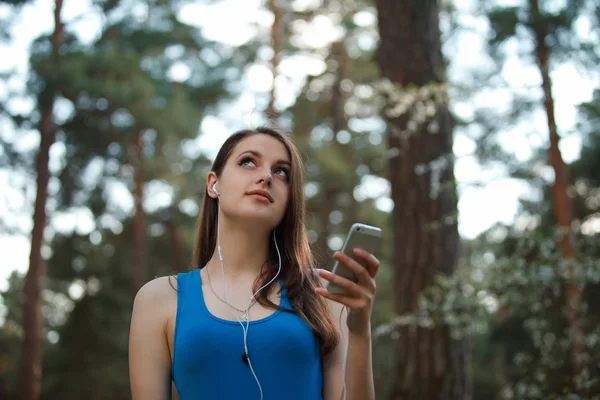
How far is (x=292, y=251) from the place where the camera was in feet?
7.43

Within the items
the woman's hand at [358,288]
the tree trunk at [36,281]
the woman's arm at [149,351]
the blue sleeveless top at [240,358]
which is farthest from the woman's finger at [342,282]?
the tree trunk at [36,281]

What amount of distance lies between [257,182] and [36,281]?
9.87 meters

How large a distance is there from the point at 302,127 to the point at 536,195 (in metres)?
5.79

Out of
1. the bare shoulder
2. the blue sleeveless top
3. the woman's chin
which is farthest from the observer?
the woman's chin

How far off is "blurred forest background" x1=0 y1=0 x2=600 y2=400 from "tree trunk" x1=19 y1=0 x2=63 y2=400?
0.11 ft

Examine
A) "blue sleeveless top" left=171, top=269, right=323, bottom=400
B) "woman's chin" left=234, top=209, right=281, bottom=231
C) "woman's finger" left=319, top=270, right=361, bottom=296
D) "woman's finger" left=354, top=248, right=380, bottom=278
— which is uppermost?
"woman's chin" left=234, top=209, right=281, bottom=231

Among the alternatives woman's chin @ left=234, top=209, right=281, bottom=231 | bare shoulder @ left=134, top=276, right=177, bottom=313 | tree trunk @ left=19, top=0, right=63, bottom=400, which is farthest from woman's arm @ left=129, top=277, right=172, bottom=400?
tree trunk @ left=19, top=0, right=63, bottom=400

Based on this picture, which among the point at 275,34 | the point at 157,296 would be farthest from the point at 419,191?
the point at 275,34

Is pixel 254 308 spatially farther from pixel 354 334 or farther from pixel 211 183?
pixel 211 183

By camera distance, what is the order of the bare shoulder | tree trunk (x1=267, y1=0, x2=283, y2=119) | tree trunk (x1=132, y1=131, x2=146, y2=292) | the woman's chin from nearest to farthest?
1. the bare shoulder
2. the woman's chin
3. tree trunk (x1=267, y1=0, x2=283, y2=119)
4. tree trunk (x1=132, y1=131, x2=146, y2=292)

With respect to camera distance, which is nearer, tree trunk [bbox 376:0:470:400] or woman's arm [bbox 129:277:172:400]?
A: woman's arm [bbox 129:277:172:400]

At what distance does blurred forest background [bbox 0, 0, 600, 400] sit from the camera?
3.98 m

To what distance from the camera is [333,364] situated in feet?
6.73

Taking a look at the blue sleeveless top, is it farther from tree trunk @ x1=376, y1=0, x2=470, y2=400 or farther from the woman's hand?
tree trunk @ x1=376, y1=0, x2=470, y2=400
